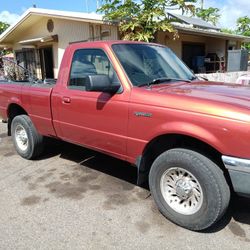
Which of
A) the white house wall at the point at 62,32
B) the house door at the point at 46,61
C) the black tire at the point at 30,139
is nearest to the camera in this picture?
the black tire at the point at 30,139

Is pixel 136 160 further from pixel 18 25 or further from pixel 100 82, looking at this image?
pixel 18 25

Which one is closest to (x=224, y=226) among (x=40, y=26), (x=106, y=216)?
(x=106, y=216)

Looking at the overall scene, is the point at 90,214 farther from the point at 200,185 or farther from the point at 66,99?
the point at 66,99

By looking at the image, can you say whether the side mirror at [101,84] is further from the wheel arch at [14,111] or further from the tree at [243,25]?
the tree at [243,25]

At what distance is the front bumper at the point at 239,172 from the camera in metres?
2.79

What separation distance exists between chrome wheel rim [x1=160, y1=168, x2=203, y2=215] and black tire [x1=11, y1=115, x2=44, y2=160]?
2756 mm

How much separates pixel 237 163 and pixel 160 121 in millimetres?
878

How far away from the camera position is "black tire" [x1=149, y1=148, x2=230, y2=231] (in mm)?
3014

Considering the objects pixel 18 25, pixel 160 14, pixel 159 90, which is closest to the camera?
pixel 159 90

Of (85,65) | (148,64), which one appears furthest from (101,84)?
(85,65)

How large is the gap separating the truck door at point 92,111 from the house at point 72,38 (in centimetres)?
725

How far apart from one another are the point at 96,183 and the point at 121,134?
1151 millimetres

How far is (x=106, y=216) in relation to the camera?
361cm

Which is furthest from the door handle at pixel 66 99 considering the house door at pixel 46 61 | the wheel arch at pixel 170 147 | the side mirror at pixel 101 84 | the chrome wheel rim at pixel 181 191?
the house door at pixel 46 61
